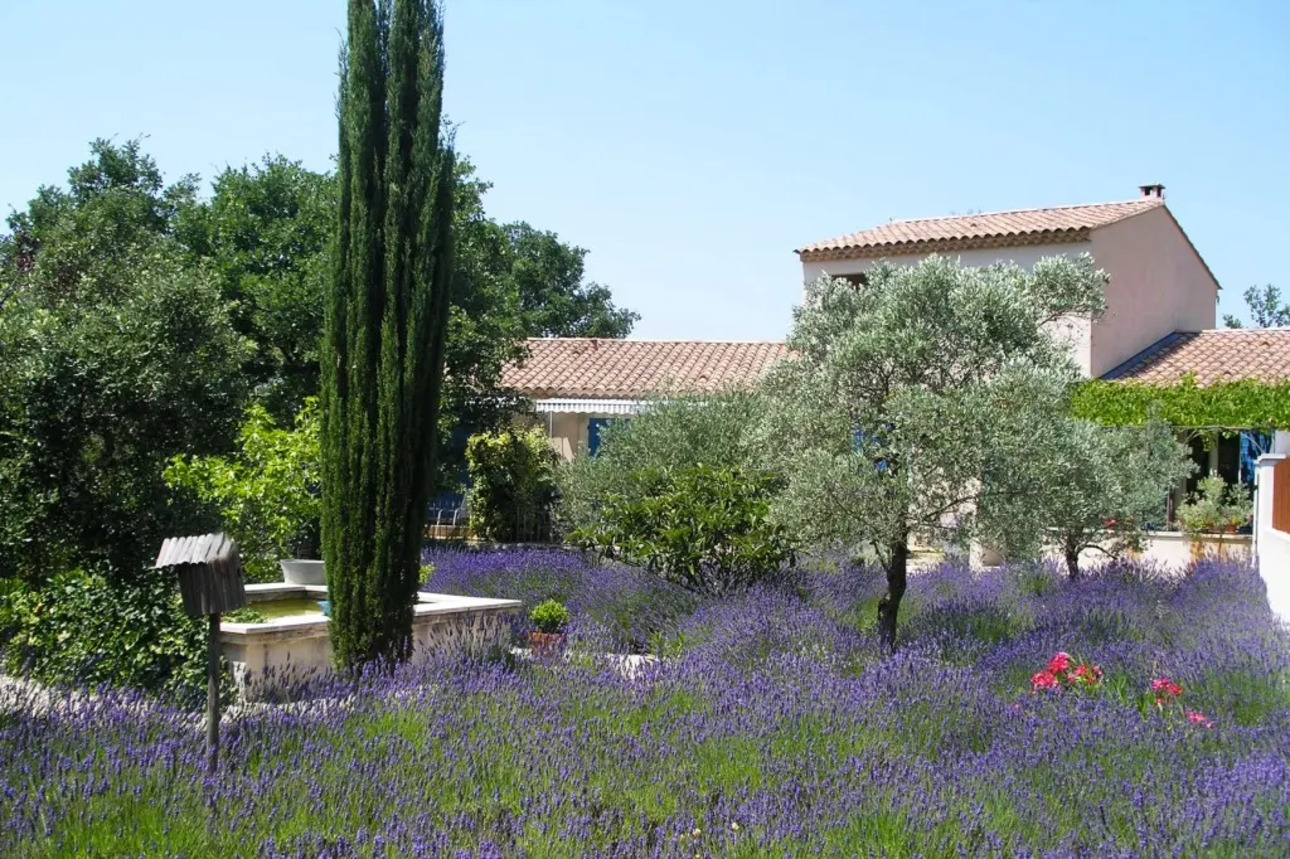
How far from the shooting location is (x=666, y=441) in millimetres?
15625

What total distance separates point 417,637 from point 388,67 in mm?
4290

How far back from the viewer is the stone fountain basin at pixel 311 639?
7.73m

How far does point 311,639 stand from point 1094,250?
17.5 m

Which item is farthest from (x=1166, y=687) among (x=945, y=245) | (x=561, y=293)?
(x=561, y=293)

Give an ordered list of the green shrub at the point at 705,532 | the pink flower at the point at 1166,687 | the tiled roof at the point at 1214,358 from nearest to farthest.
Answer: the pink flower at the point at 1166,687, the green shrub at the point at 705,532, the tiled roof at the point at 1214,358

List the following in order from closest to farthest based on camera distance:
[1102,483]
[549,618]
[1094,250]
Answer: [1102,483], [549,618], [1094,250]

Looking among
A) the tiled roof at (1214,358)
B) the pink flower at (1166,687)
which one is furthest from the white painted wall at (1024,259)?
the pink flower at (1166,687)

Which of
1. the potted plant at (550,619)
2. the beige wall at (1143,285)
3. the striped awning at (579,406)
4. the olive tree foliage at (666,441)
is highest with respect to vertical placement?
the beige wall at (1143,285)

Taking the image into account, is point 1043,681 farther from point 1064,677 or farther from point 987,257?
point 987,257

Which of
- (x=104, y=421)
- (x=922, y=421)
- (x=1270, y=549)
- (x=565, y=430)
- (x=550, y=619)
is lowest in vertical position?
(x=550, y=619)

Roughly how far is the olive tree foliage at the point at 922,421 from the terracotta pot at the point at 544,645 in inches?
75.6

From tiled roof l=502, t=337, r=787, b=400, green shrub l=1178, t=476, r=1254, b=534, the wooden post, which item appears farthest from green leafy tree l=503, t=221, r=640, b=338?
the wooden post

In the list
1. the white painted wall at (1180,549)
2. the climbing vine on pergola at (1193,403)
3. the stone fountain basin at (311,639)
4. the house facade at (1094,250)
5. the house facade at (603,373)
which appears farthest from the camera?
the house facade at (603,373)

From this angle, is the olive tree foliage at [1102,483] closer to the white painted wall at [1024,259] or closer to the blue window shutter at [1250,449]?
the blue window shutter at [1250,449]
